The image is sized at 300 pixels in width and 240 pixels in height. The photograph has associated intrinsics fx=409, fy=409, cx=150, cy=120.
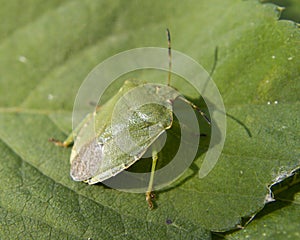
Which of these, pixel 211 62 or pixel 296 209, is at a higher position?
pixel 211 62

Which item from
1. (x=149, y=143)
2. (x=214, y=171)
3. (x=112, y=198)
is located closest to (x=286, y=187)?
(x=214, y=171)

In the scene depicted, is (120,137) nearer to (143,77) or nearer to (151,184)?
(151,184)

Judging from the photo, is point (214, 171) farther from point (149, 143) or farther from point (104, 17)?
point (104, 17)

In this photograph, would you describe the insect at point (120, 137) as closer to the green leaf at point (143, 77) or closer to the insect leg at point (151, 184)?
the insect leg at point (151, 184)

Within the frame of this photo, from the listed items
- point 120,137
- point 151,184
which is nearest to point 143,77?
point 120,137

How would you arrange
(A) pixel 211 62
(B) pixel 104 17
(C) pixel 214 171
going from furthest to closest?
1. (B) pixel 104 17
2. (A) pixel 211 62
3. (C) pixel 214 171

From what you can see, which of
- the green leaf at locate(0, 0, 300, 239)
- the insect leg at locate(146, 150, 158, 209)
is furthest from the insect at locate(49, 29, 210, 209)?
the green leaf at locate(0, 0, 300, 239)
